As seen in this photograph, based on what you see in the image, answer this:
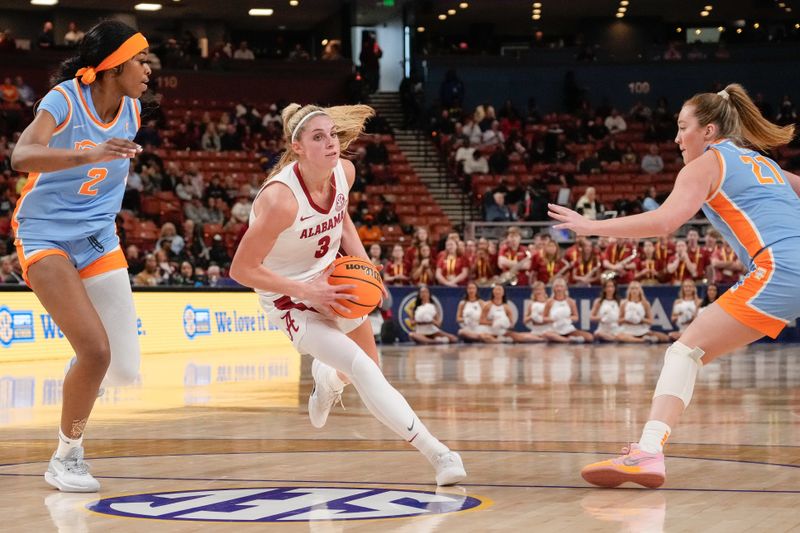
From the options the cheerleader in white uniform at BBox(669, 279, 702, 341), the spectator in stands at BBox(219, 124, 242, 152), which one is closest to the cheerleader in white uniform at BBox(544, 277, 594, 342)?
the cheerleader in white uniform at BBox(669, 279, 702, 341)

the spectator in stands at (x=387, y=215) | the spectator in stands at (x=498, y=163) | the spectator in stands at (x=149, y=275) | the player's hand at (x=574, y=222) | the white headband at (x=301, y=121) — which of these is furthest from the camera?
the spectator in stands at (x=498, y=163)

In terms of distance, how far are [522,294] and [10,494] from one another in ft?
55.5

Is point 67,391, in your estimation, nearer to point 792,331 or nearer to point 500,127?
point 792,331

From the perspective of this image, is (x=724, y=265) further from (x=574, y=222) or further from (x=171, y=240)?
(x=574, y=222)

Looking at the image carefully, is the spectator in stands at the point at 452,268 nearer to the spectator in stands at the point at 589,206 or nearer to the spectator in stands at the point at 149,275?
Answer: the spectator in stands at the point at 589,206

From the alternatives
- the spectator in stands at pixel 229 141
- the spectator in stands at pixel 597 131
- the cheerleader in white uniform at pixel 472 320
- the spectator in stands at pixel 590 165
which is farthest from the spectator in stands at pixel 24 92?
the spectator in stands at pixel 597 131

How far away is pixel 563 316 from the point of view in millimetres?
21406

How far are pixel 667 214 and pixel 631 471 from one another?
1.16 metres

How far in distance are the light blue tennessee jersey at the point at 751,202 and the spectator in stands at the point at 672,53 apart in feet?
95.6

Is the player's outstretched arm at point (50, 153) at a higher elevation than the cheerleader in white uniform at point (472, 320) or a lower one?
higher

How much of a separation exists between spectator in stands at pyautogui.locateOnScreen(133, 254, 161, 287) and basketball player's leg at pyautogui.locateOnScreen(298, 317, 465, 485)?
1393 centimetres

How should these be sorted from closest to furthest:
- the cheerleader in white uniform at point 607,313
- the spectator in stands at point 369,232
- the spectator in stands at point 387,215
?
the cheerleader in white uniform at point 607,313 → the spectator in stands at point 369,232 → the spectator in stands at point 387,215

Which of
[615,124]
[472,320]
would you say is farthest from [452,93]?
[472,320]

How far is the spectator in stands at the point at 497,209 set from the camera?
25.0 meters
